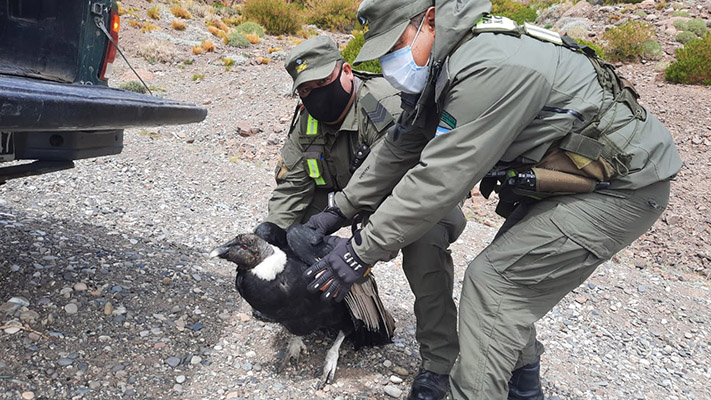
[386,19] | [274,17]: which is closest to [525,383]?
[386,19]

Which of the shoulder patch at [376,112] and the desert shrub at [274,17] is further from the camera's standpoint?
the desert shrub at [274,17]

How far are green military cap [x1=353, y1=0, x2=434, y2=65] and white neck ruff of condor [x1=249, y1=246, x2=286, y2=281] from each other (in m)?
1.27

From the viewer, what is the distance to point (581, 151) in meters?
2.19

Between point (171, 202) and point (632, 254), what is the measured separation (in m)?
5.88

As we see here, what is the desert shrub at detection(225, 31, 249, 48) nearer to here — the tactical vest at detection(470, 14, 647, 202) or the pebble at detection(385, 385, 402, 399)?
the pebble at detection(385, 385, 402, 399)

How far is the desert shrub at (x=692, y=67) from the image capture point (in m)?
11.2

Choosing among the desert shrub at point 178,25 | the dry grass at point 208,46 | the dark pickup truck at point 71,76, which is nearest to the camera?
the dark pickup truck at point 71,76

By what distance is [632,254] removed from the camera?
279 inches

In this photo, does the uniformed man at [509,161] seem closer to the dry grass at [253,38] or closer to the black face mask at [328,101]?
the black face mask at [328,101]

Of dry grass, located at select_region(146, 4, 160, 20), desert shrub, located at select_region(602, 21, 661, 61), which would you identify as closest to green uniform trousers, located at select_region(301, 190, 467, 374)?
desert shrub, located at select_region(602, 21, 661, 61)

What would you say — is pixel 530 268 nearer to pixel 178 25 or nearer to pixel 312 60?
pixel 312 60

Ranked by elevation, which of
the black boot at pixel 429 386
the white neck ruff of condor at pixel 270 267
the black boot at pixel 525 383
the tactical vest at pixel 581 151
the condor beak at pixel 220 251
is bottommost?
the black boot at pixel 429 386

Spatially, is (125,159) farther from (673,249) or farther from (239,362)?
(673,249)

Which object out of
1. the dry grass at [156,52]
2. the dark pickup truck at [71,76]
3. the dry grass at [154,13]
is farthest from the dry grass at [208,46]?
the dark pickup truck at [71,76]
